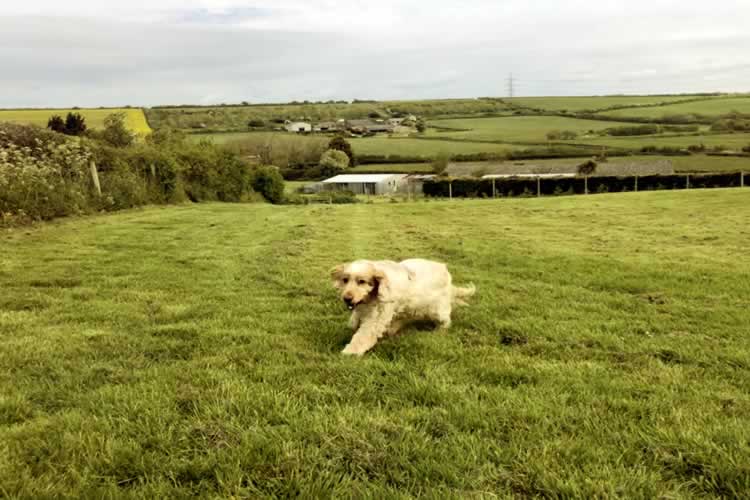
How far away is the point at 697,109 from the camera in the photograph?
96.8 meters

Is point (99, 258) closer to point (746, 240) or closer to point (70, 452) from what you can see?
point (70, 452)

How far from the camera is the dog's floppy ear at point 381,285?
5602 millimetres

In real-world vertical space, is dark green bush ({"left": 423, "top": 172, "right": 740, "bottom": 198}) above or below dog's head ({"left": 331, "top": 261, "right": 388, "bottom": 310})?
below

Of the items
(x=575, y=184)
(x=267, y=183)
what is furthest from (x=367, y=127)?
(x=267, y=183)

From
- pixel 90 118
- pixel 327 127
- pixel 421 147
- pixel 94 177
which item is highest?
pixel 327 127

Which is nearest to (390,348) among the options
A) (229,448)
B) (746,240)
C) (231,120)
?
(229,448)

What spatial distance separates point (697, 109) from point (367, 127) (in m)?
56.7

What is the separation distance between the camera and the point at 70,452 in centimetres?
332

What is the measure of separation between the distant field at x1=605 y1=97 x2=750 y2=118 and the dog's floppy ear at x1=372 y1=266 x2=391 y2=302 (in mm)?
99710

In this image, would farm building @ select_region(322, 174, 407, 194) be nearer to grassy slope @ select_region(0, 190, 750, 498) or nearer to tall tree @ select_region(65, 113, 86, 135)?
tall tree @ select_region(65, 113, 86, 135)

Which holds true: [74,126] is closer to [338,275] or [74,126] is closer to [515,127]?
[338,275]

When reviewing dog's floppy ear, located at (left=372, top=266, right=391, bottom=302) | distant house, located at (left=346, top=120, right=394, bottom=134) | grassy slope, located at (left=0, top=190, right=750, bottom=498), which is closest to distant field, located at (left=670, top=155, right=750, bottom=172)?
grassy slope, located at (left=0, top=190, right=750, bottom=498)

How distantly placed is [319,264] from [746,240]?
33.7 ft

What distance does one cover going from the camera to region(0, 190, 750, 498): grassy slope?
315 centimetres
